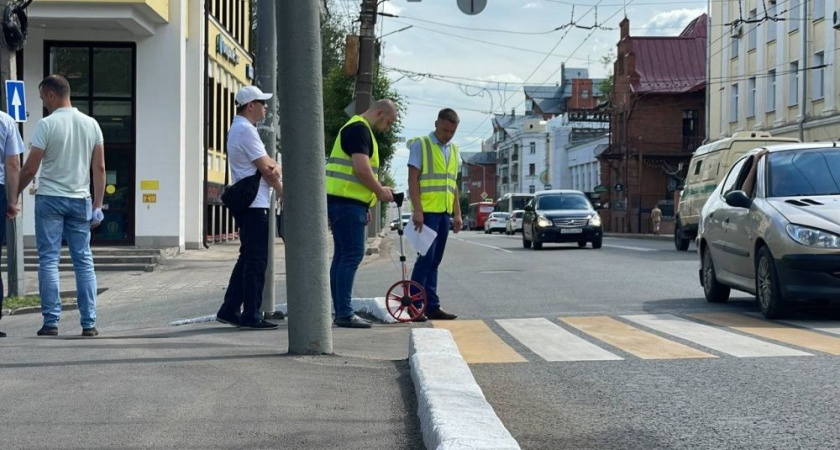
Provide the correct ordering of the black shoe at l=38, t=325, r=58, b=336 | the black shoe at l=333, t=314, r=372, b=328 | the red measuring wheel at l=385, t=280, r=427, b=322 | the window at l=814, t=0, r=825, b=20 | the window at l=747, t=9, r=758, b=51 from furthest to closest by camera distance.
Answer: the window at l=747, t=9, r=758, b=51 → the window at l=814, t=0, r=825, b=20 → the red measuring wheel at l=385, t=280, r=427, b=322 → the black shoe at l=333, t=314, r=372, b=328 → the black shoe at l=38, t=325, r=58, b=336

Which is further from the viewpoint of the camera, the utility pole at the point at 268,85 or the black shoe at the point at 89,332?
the utility pole at the point at 268,85

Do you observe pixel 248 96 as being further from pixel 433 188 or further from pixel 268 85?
pixel 433 188

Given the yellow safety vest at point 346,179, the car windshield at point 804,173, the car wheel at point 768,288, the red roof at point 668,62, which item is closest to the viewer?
the yellow safety vest at point 346,179

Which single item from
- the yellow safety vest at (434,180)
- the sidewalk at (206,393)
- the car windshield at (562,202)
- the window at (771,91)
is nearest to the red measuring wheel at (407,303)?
the yellow safety vest at (434,180)

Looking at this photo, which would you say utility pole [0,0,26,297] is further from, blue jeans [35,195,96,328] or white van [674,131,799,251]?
white van [674,131,799,251]

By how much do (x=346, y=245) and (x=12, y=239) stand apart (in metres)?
7.08

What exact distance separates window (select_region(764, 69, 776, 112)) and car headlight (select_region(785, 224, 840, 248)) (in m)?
41.1

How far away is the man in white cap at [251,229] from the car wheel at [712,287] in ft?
16.2

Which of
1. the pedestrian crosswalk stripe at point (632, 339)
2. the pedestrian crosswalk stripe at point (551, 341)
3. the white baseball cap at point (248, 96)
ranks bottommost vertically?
the pedestrian crosswalk stripe at point (551, 341)

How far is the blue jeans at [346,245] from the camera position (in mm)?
8711

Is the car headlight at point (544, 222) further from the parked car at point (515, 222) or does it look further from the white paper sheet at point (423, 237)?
the parked car at point (515, 222)

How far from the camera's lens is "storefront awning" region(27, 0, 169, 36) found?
2323cm

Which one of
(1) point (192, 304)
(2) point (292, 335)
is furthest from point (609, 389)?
(1) point (192, 304)

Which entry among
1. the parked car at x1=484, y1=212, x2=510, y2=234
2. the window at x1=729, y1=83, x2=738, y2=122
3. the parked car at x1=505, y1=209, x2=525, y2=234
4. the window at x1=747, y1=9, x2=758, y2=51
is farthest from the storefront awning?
the parked car at x1=484, y1=212, x2=510, y2=234
